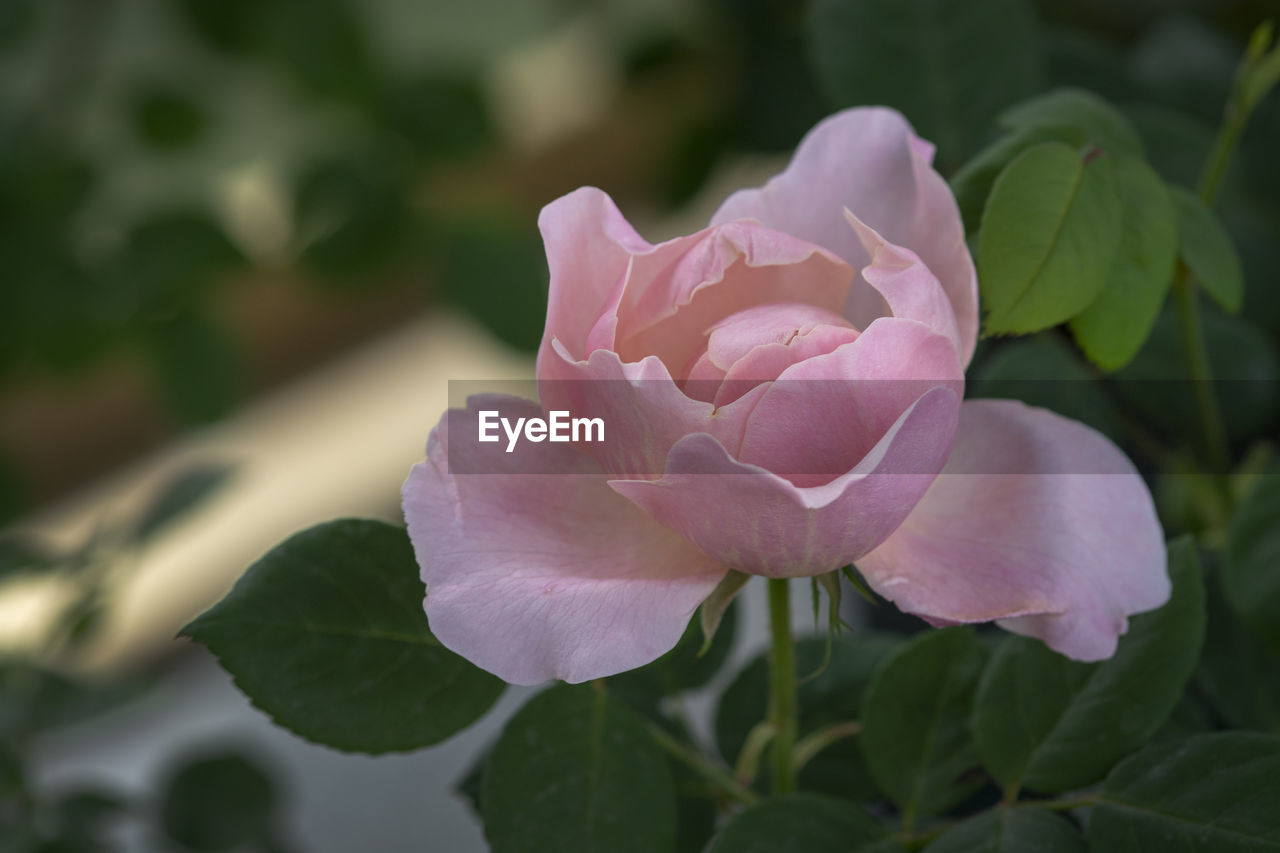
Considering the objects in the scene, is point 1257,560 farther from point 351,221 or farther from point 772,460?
point 351,221

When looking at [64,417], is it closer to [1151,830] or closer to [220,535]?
[220,535]

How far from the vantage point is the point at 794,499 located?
0.17m

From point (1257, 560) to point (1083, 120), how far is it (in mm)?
114

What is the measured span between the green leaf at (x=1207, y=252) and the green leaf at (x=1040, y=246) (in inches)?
1.7

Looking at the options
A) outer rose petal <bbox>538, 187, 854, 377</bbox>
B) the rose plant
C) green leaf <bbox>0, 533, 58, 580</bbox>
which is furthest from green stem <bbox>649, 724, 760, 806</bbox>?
green leaf <bbox>0, 533, 58, 580</bbox>

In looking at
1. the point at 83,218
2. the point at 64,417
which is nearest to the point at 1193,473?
the point at 83,218

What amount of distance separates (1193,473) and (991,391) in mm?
100

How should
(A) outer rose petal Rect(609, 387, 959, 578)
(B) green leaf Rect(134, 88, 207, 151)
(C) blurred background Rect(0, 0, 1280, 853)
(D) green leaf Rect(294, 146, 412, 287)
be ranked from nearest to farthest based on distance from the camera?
(A) outer rose petal Rect(609, 387, 959, 578) → (C) blurred background Rect(0, 0, 1280, 853) → (D) green leaf Rect(294, 146, 412, 287) → (B) green leaf Rect(134, 88, 207, 151)

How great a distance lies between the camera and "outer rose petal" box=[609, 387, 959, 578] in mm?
172

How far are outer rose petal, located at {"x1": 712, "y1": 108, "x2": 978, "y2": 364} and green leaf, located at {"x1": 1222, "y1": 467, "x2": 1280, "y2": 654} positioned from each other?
0.12m

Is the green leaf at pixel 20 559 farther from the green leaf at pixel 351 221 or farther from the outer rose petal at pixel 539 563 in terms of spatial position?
the outer rose petal at pixel 539 563

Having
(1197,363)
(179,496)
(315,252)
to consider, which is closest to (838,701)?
(1197,363)

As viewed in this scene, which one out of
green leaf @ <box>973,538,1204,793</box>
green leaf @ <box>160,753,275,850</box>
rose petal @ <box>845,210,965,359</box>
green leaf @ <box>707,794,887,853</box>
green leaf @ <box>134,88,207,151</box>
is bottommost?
green leaf @ <box>160,753,275,850</box>

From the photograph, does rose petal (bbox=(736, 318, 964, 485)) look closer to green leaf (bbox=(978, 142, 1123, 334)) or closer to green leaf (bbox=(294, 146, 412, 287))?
green leaf (bbox=(978, 142, 1123, 334))
